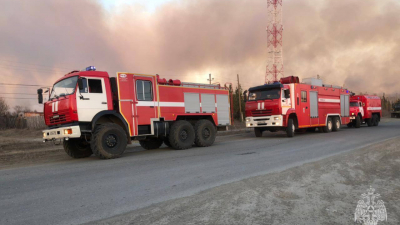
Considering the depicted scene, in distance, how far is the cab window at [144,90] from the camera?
33.7 feet

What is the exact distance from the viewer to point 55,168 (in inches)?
310

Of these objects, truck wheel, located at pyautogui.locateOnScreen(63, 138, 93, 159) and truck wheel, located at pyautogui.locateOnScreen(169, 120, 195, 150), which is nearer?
truck wheel, located at pyautogui.locateOnScreen(63, 138, 93, 159)

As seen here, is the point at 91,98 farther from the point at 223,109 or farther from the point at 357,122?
the point at 357,122

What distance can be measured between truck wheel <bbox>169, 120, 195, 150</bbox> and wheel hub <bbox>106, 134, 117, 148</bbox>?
2.56 m

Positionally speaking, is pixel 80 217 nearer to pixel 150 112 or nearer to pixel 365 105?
pixel 150 112

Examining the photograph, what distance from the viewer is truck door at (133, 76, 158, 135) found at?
10195mm

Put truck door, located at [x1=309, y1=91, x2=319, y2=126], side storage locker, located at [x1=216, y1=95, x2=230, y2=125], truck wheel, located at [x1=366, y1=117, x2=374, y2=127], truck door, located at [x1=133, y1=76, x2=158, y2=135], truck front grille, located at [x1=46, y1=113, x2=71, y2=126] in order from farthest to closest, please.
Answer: truck wheel, located at [x1=366, y1=117, x2=374, y2=127] → truck door, located at [x1=309, y1=91, x2=319, y2=126] → side storage locker, located at [x1=216, y1=95, x2=230, y2=125] → truck door, located at [x1=133, y1=76, x2=158, y2=135] → truck front grille, located at [x1=46, y1=113, x2=71, y2=126]

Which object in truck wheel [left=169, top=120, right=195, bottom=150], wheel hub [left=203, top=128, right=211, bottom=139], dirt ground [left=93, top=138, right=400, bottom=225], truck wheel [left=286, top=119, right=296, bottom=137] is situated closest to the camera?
dirt ground [left=93, top=138, right=400, bottom=225]

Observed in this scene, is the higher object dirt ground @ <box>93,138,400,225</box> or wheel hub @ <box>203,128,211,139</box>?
wheel hub @ <box>203,128,211,139</box>

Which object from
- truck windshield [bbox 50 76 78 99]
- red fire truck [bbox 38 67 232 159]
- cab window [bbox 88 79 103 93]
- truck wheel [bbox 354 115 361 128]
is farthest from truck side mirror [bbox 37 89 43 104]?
truck wheel [bbox 354 115 361 128]

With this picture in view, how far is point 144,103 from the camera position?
1041cm

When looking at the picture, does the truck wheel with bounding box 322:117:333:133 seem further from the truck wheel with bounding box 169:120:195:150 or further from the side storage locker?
the truck wheel with bounding box 169:120:195:150

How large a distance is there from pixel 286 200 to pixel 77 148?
332 inches

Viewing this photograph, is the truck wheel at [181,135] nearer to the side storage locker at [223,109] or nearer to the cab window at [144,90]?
the cab window at [144,90]
